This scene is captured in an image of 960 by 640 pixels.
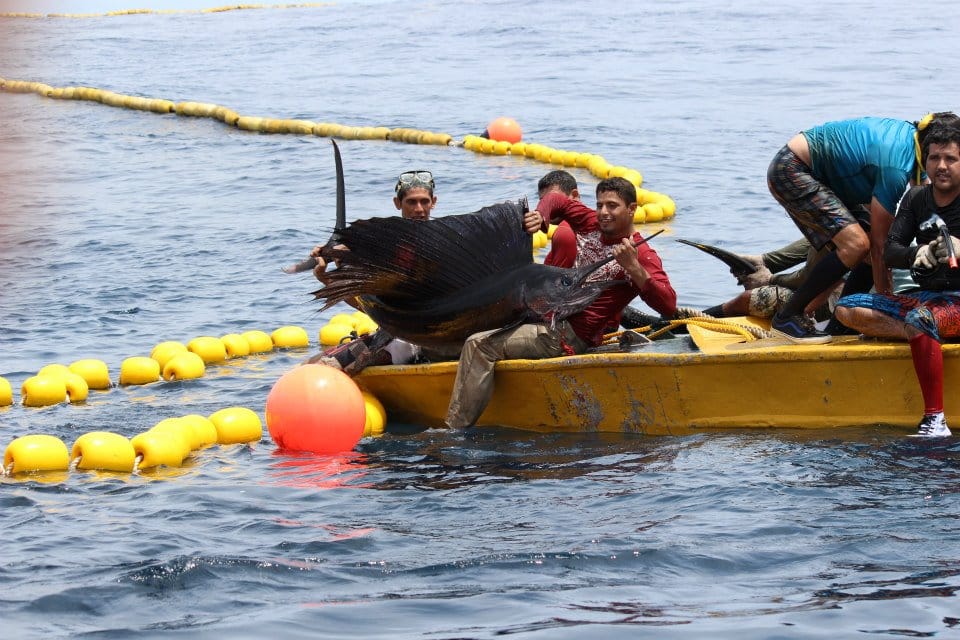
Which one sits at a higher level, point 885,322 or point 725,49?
point 725,49

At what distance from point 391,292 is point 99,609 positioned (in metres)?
3.34

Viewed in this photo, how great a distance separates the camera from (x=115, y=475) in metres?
7.29

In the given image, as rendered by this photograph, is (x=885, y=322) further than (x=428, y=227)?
No

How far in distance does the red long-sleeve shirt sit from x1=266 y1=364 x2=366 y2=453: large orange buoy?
1.53 metres

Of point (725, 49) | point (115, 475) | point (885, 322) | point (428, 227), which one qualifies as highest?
point (725, 49)

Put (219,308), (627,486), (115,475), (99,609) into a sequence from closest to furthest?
1. (99,609)
2. (627,486)
3. (115,475)
4. (219,308)

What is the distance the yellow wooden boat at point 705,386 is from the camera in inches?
275

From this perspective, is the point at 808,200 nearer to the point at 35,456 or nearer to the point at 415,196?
the point at 415,196

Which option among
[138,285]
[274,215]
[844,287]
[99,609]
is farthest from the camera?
[274,215]

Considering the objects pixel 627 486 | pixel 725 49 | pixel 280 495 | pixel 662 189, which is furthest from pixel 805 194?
pixel 725 49

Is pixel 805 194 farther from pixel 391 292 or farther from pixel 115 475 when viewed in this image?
pixel 115 475

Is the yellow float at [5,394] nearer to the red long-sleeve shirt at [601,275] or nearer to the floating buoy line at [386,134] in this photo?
the red long-sleeve shirt at [601,275]

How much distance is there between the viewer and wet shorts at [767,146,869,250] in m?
7.33

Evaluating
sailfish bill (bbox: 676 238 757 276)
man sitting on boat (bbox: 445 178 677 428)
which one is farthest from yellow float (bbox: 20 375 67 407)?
sailfish bill (bbox: 676 238 757 276)
